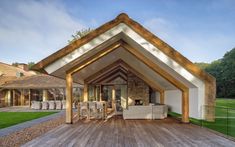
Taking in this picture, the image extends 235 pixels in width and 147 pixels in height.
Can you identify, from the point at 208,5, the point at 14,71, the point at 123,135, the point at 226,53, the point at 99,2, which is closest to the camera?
the point at 123,135

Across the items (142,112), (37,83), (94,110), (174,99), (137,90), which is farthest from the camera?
(37,83)

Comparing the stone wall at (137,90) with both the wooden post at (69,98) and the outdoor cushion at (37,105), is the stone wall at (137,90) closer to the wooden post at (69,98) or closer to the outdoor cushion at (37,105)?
the wooden post at (69,98)

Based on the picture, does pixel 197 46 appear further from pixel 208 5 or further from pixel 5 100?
pixel 5 100

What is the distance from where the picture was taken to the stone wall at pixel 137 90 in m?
16.1

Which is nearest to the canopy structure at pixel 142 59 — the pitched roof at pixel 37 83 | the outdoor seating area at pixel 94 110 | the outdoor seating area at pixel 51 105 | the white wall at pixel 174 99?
the white wall at pixel 174 99

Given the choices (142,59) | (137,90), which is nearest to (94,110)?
(142,59)

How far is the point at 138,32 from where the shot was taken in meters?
7.85

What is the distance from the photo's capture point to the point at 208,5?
19391 millimetres

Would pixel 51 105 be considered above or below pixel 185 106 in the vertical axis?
below

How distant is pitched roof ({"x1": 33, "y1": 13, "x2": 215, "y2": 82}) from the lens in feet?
25.4

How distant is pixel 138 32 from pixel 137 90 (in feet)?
28.8

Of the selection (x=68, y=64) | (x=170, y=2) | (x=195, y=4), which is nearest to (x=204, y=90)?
(x=68, y=64)

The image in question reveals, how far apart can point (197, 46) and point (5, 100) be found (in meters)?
29.8

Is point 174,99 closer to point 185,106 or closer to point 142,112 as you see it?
→ point 142,112
